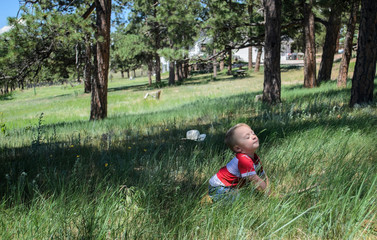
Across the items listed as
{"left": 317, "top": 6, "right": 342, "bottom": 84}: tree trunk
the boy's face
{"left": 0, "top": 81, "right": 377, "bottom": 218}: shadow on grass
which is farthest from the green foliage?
{"left": 317, "top": 6, "right": 342, "bottom": 84}: tree trunk

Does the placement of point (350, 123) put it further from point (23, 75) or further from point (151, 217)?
point (23, 75)

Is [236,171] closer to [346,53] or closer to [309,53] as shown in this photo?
[346,53]

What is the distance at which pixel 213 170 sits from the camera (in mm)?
2822

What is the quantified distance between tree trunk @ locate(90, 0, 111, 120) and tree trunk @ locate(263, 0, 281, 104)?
14.6ft

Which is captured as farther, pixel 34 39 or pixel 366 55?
pixel 34 39

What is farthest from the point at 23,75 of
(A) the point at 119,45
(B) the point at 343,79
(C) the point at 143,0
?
(A) the point at 119,45

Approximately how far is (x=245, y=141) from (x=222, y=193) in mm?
452

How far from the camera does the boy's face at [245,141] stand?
238 cm

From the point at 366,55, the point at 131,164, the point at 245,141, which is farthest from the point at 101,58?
the point at 245,141

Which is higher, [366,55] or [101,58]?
[101,58]

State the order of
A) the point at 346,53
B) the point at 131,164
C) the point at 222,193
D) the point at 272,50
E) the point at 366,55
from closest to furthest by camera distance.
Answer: the point at 222,193, the point at 131,164, the point at 366,55, the point at 272,50, the point at 346,53

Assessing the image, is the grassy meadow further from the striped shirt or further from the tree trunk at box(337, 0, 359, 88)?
the tree trunk at box(337, 0, 359, 88)

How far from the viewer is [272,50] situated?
7883 millimetres

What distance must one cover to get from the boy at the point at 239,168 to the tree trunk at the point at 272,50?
565cm
